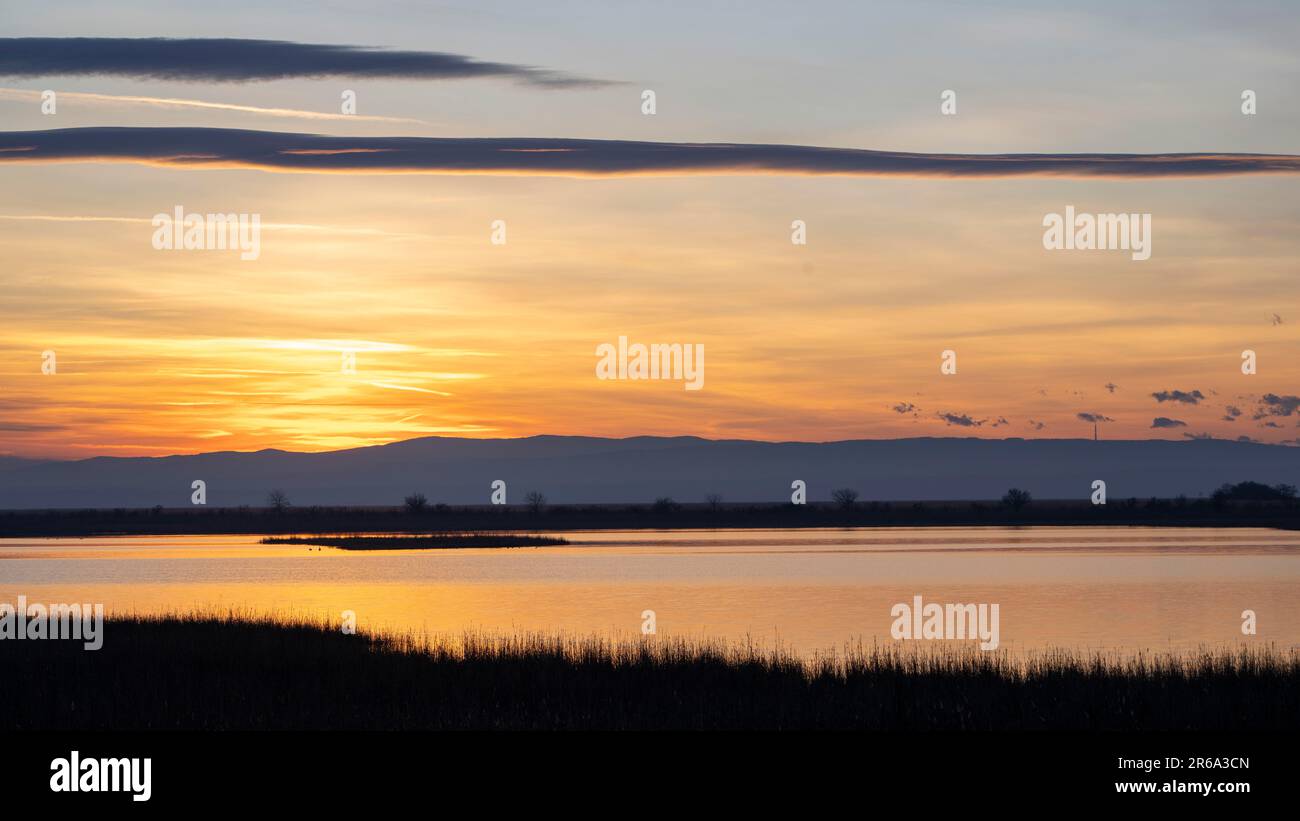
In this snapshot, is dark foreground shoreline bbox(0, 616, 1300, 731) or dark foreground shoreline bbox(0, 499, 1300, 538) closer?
dark foreground shoreline bbox(0, 616, 1300, 731)

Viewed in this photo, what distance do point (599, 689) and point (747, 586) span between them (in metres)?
32.4

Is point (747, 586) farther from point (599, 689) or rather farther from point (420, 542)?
point (420, 542)

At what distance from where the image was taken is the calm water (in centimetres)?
4281

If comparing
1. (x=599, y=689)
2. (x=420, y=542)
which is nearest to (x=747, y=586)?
(x=599, y=689)

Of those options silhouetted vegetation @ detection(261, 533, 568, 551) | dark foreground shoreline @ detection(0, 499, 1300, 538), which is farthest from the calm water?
dark foreground shoreline @ detection(0, 499, 1300, 538)

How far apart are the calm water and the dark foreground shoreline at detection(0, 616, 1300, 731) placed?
8175 mm

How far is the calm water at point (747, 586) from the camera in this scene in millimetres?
42812

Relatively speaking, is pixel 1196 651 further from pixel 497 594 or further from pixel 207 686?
pixel 497 594

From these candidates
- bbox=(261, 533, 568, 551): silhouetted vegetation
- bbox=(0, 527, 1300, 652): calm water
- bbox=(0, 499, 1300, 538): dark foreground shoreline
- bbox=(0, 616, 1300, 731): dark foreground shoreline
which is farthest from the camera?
bbox=(0, 499, 1300, 538): dark foreground shoreline

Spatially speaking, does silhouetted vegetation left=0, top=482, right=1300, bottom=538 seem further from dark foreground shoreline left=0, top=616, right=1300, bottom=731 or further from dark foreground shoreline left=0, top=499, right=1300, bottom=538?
dark foreground shoreline left=0, top=616, right=1300, bottom=731
